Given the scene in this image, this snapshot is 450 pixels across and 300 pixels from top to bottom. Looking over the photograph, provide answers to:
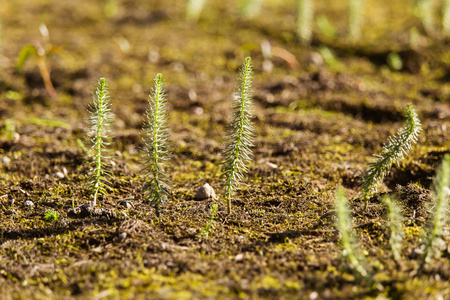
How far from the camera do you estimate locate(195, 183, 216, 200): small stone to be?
11.7 feet

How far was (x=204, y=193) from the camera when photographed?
11.7 feet

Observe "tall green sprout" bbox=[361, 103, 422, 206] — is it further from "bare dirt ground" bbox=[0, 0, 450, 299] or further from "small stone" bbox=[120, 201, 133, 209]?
"small stone" bbox=[120, 201, 133, 209]

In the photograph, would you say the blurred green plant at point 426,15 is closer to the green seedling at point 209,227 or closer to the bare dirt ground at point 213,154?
the bare dirt ground at point 213,154

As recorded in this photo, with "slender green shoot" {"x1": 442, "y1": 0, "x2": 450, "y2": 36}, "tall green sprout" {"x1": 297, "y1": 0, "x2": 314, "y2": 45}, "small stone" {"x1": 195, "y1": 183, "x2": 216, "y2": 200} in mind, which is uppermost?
"slender green shoot" {"x1": 442, "y1": 0, "x2": 450, "y2": 36}

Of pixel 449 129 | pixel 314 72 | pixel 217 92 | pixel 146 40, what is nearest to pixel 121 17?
pixel 146 40

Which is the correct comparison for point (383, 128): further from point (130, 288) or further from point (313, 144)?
point (130, 288)

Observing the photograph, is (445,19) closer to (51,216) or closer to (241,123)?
(241,123)

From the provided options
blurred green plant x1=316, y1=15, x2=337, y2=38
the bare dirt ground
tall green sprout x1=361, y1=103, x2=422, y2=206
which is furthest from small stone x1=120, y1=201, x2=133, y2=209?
blurred green plant x1=316, y1=15, x2=337, y2=38

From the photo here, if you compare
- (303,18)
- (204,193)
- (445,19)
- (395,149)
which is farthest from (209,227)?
(445,19)

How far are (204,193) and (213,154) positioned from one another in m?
1.06

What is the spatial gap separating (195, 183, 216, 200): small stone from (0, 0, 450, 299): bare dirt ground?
7 cm

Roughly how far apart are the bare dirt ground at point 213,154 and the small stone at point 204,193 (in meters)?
0.07

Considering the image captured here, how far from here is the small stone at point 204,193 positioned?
3.57 metres

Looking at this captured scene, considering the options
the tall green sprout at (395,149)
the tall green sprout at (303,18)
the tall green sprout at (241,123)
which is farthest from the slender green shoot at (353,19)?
the tall green sprout at (241,123)
